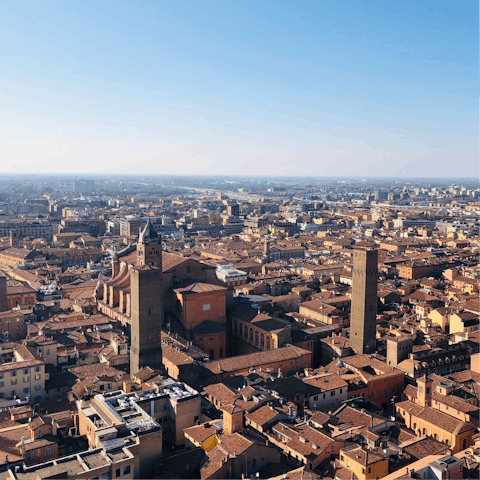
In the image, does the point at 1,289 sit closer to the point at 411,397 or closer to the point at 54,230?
the point at 411,397

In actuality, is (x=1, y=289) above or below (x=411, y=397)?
above

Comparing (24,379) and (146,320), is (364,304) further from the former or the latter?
(24,379)

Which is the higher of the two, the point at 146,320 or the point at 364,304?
the point at 364,304

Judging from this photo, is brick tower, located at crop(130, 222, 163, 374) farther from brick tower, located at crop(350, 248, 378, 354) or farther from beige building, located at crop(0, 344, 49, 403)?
brick tower, located at crop(350, 248, 378, 354)

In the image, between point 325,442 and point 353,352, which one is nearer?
point 325,442

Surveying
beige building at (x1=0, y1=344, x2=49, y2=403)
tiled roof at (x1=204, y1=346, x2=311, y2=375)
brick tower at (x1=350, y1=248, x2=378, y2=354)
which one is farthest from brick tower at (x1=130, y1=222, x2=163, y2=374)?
brick tower at (x1=350, y1=248, x2=378, y2=354)

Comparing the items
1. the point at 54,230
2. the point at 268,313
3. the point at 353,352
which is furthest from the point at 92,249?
the point at 353,352

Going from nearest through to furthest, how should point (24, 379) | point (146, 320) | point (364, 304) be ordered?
point (24, 379) < point (146, 320) < point (364, 304)

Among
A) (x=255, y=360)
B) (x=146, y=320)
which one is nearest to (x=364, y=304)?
(x=255, y=360)

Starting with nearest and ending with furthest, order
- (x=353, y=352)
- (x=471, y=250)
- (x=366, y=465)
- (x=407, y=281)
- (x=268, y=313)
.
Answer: (x=366, y=465)
(x=353, y=352)
(x=268, y=313)
(x=407, y=281)
(x=471, y=250)
